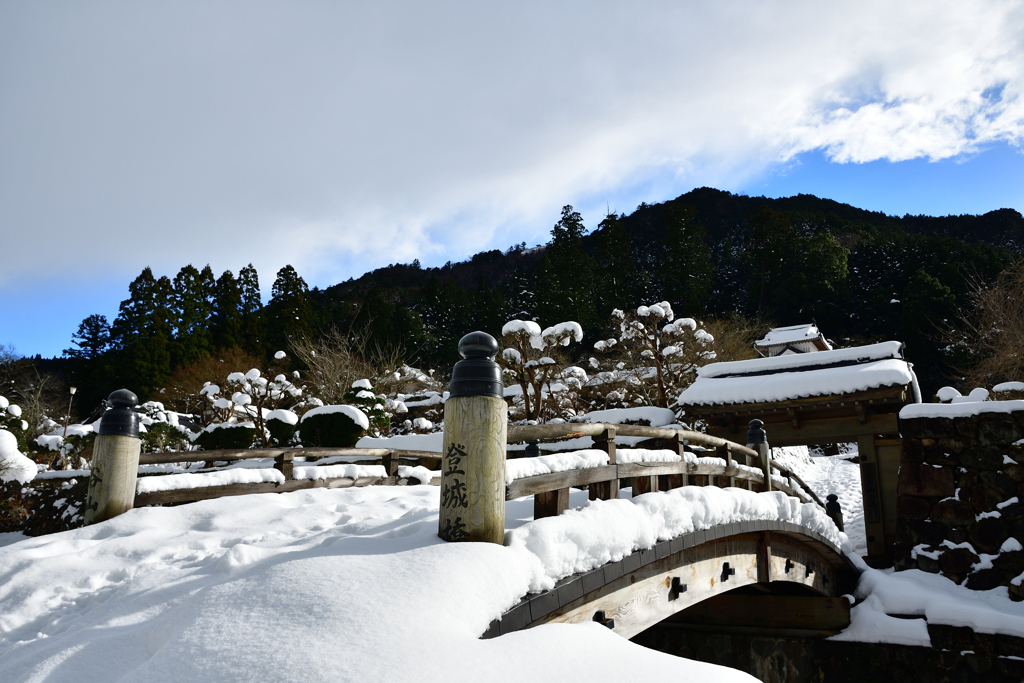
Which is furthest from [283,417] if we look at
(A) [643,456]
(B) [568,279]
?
(B) [568,279]

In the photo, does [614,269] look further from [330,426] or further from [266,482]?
[266,482]

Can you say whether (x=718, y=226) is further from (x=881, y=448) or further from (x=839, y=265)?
(x=881, y=448)

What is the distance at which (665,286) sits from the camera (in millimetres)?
33250

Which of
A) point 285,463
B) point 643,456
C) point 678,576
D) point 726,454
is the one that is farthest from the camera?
point 726,454

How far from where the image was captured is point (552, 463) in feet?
11.2

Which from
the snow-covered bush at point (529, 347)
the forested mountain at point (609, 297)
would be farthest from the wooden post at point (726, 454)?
the forested mountain at point (609, 297)

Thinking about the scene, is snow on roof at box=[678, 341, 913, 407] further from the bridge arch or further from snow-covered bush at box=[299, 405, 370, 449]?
snow-covered bush at box=[299, 405, 370, 449]

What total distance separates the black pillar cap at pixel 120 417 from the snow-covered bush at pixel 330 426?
7842 mm

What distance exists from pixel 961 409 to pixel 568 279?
22.9m

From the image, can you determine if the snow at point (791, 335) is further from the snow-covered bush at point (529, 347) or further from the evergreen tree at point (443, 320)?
the snow-covered bush at point (529, 347)

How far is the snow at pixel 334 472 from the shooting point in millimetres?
6070

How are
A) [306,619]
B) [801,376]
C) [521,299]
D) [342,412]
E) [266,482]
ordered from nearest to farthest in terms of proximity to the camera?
[306,619] → [266,482] → [801,376] → [342,412] → [521,299]

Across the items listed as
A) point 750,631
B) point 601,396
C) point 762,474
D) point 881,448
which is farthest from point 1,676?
point 601,396

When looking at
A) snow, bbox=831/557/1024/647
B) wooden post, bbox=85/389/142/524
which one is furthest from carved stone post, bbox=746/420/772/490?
wooden post, bbox=85/389/142/524
